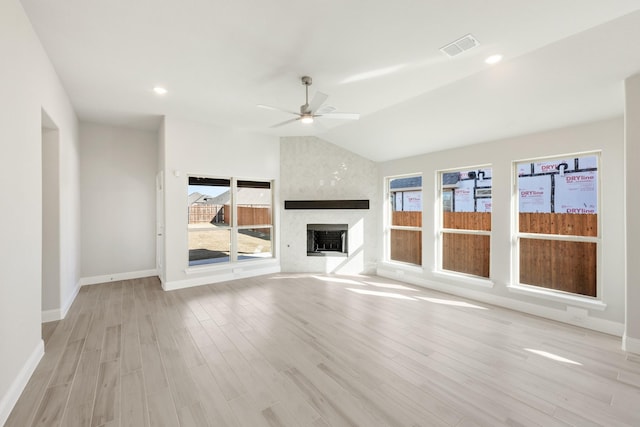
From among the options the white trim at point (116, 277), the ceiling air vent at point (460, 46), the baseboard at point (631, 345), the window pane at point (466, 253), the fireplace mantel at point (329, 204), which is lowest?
the baseboard at point (631, 345)

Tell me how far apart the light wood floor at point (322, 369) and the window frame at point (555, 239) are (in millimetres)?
369

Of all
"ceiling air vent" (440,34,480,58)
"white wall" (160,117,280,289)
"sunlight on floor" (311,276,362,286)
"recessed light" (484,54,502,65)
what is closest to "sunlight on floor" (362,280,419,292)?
"sunlight on floor" (311,276,362,286)

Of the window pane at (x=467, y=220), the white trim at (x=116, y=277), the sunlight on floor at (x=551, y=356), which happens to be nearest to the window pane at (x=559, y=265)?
the window pane at (x=467, y=220)

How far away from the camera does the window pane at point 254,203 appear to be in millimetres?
5694

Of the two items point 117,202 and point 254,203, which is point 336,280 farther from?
point 117,202

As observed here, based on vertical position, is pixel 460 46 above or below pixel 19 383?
above

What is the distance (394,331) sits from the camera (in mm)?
3143

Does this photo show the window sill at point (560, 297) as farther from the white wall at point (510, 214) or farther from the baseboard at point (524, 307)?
the baseboard at point (524, 307)

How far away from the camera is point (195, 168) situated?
5004 mm

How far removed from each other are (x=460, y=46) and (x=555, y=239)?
2995 mm

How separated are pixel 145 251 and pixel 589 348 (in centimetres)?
712

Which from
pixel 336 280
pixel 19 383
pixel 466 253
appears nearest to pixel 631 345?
pixel 466 253

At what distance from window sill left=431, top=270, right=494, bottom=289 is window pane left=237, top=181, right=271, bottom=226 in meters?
3.68

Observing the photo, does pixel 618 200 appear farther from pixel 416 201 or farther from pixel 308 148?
pixel 308 148
